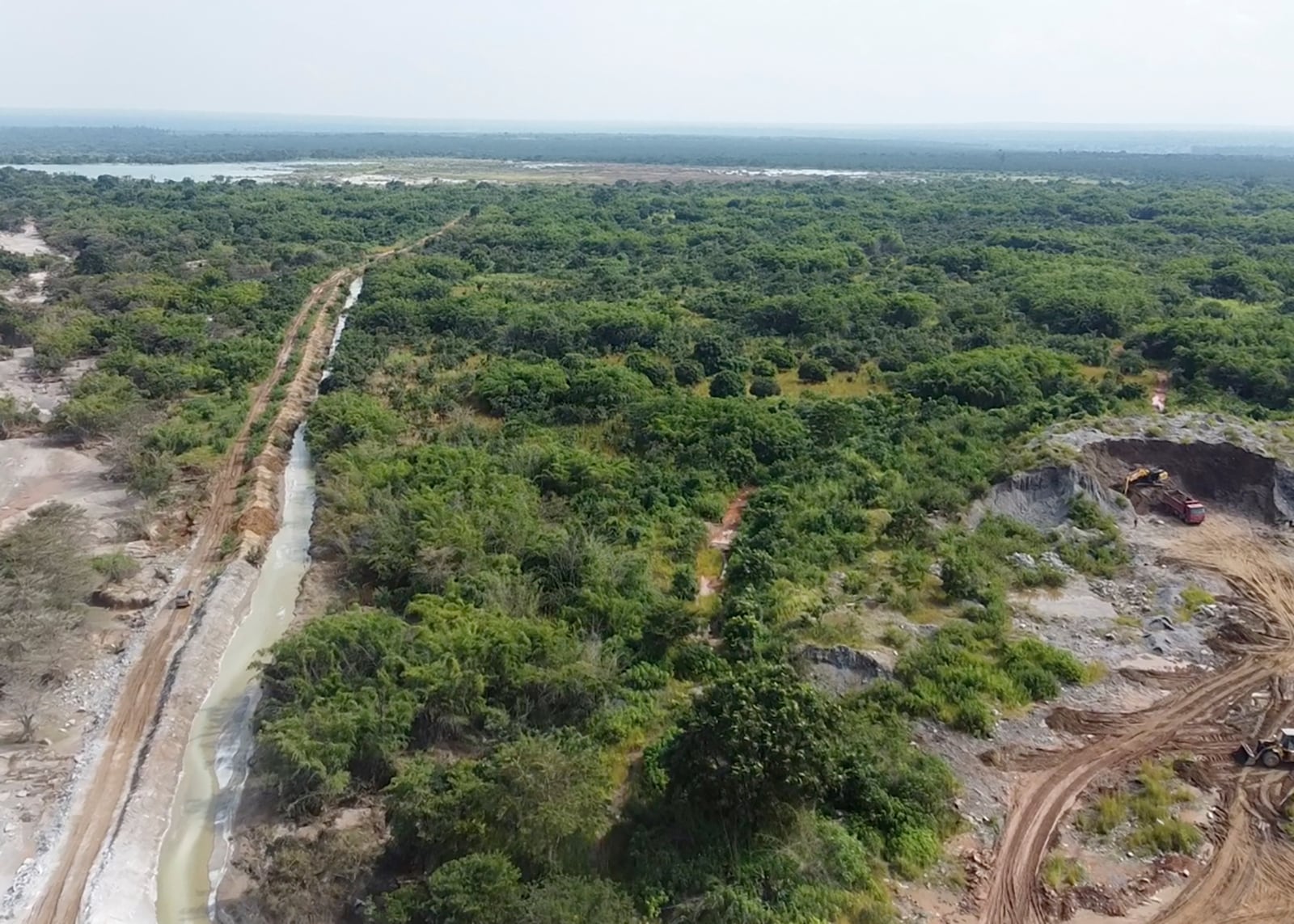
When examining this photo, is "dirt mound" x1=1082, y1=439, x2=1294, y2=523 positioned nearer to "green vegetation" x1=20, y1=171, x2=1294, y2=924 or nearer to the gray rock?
"green vegetation" x1=20, y1=171, x2=1294, y2=924

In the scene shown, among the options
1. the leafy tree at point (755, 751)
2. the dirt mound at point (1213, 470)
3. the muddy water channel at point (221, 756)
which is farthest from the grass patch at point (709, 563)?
the dirt mound at point (1213, 470)

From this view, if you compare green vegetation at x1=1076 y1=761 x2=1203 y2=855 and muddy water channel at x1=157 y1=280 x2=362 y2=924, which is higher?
green vegetation at x1=1076 y1=761 x2=1203 y2=855

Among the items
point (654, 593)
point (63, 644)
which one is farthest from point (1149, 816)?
point (63, 644)

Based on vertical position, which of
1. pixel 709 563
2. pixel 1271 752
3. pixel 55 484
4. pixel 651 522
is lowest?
pixel 1271 752

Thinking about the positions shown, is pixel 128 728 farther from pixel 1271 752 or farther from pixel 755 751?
pixel 1271 752

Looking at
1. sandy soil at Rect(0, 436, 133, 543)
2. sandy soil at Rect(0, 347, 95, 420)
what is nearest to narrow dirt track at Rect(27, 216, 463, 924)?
sandy soil at Rect(0, 436, 133, 543)

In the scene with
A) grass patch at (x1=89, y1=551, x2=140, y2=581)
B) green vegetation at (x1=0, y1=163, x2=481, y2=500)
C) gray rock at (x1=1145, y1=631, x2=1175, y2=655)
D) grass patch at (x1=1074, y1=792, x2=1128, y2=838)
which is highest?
green vegetation at (x1=0, y1=163, x2=481, y2=500)

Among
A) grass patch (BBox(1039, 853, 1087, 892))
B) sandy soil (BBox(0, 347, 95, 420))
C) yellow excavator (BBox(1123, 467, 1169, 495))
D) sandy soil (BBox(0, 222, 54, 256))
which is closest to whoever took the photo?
grass patch (BBox(1039, 853, 1087, 892))
